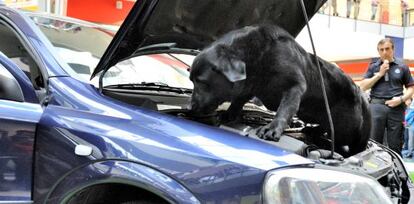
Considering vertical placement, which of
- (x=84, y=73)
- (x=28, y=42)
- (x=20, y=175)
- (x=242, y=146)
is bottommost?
(x=20, y=175)

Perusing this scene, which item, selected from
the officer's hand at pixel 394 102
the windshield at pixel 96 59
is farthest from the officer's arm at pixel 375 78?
the windshield at pixel 96 59

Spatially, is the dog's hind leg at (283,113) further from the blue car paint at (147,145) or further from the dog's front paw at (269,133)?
the blue car paint at (147,145)

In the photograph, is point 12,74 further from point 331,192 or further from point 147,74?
point 331,192

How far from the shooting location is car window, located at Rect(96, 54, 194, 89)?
8.87ft

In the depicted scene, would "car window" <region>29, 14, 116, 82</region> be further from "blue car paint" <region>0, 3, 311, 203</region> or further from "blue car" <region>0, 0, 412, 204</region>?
"blue car paint" <region>0, 3, 311, 203</region>

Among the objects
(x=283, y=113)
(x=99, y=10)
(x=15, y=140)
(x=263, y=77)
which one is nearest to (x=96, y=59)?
(x=15, y=140)

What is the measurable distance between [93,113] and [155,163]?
40 centimetres

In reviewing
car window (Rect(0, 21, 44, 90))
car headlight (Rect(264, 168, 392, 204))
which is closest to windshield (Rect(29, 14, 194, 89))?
car window (Rect(0, 21, 44, 90))

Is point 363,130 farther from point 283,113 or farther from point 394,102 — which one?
point 394,102

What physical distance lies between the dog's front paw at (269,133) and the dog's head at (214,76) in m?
0.23

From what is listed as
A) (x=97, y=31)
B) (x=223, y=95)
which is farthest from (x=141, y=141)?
(x=97, y=31)

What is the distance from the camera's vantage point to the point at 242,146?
5.73 ft

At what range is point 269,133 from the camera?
1950 millimetres

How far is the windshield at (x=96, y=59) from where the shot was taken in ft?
7.95
